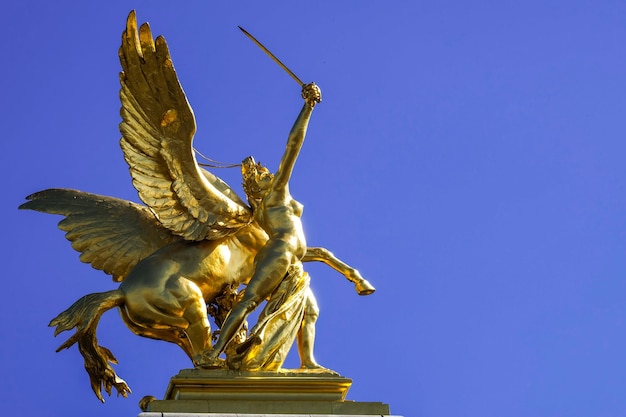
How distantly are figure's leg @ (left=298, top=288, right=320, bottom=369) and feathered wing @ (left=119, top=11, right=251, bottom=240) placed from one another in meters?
1.07

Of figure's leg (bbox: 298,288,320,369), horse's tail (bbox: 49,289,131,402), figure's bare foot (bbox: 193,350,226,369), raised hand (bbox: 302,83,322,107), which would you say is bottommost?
figure's bare foot (bbox: 193,350,226,369)

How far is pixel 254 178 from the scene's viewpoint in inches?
645

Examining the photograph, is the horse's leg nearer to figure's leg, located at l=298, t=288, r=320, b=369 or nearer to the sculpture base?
the sculpture base

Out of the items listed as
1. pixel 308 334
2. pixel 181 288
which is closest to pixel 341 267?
pixel 308 334

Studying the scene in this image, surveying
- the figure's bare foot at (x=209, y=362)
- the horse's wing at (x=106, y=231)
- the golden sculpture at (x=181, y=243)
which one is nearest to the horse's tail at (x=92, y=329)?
the golden sculpture at (x=181, y=243)

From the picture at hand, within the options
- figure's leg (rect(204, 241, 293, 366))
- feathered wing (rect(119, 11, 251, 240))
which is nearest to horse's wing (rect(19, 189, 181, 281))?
feathered wing (rect(119, 11, 251, 240))

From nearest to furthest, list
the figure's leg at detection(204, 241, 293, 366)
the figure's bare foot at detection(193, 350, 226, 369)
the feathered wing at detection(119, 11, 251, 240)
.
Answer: the figure's bare foot at detection(193, 350, 226, 369)
the figure's leg at detection(204, 241, 293, 366)
the feathered wing at detection(119, 11, 251, 240)

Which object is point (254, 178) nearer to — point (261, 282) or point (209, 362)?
point (261, 282)

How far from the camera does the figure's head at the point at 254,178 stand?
53.6 ft

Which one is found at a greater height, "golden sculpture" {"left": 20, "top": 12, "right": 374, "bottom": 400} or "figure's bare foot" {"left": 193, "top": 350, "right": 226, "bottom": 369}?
"golden sculpture" {"left": 20, "top": 12, "right": 374, "bottom": 400}

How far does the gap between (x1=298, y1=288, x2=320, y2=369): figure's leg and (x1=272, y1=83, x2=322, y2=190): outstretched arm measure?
46.2 inches

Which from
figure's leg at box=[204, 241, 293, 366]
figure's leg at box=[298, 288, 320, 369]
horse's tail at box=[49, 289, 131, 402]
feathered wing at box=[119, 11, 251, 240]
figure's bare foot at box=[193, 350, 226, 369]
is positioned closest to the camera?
figure's bare foot at box=[193, 350, 226, 369]

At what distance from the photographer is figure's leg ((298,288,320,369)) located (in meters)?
15.9

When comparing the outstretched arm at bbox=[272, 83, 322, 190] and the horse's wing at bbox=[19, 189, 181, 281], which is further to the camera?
the horse's wing at bbox=[19, 189, 181, 281]
